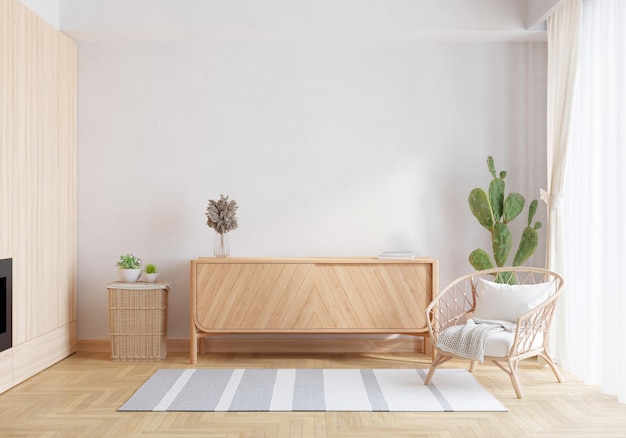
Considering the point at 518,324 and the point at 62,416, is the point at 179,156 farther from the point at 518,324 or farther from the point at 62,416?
the point at 518,324

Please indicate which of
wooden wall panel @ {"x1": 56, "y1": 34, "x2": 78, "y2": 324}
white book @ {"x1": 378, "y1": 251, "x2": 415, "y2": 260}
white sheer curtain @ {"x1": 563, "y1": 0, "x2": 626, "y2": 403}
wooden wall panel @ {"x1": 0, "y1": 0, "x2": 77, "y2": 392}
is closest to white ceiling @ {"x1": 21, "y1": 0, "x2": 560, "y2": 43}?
wooden wall panel @ {"x1": 56, "y1": 34, "x2": 78, "y2": 324}

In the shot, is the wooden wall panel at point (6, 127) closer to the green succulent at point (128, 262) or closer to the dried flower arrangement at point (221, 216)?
the green succulent at point (128, 262)

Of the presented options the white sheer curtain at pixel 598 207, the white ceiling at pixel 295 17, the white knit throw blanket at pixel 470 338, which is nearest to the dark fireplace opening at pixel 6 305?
the white ceiling at pixel 295 17

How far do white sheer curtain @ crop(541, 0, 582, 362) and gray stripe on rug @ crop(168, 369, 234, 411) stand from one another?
2403mm

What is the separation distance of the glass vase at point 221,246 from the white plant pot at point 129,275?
0.64 metres

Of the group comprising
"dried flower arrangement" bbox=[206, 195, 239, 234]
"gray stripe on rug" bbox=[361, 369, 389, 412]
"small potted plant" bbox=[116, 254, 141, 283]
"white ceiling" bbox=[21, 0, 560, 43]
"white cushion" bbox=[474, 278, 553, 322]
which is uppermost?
"white ceiling" bbox=[21, 0, 560, 43]

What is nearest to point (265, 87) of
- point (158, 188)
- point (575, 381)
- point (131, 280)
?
point (158, 188)

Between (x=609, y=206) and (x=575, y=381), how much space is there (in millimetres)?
1218

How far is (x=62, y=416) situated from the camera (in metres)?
3.57

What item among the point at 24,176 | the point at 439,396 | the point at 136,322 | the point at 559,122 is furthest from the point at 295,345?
the point at 559,122

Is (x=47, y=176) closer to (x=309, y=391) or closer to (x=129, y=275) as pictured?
(x=129, y=275)

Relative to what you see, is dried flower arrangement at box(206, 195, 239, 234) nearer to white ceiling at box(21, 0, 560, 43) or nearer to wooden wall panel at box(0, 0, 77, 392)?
wooden wall panel at box(0, 0, 77, 392)

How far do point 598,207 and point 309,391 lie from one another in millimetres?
2266

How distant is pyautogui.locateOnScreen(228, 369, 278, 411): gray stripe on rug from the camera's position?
12.3ft
